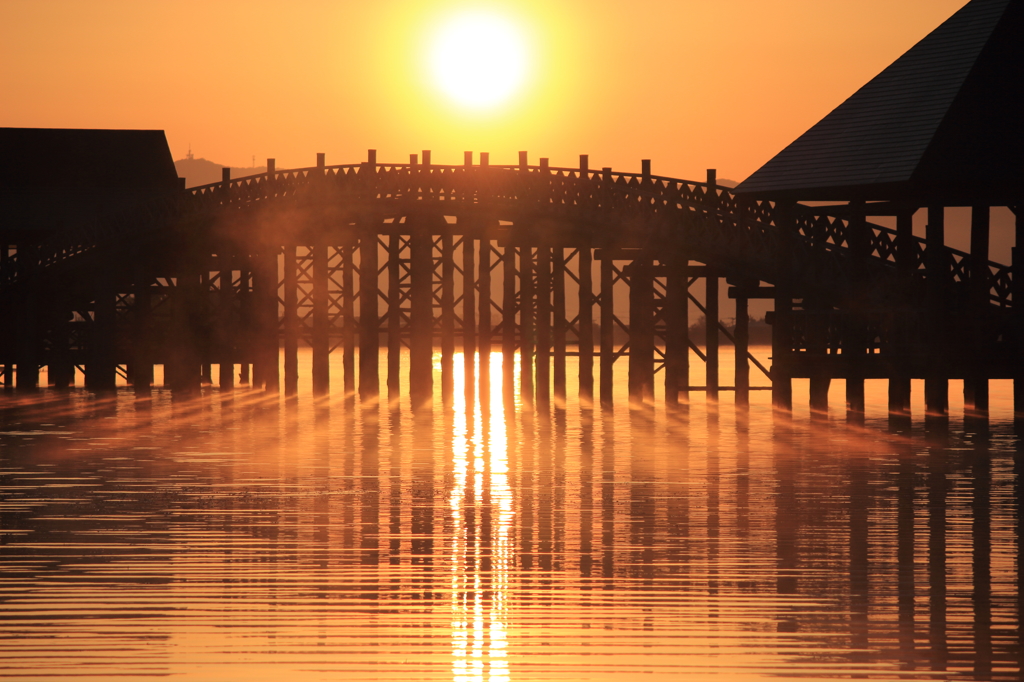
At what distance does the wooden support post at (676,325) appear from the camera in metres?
36.1

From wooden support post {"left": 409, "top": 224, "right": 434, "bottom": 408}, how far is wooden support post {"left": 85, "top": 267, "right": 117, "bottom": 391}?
29.4 feet

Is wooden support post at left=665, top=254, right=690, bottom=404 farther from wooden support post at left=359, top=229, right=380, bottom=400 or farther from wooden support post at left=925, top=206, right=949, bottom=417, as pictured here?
wooden support post at left=359, top=229, right=380, bottom=400

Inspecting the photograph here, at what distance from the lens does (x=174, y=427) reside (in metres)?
31.3

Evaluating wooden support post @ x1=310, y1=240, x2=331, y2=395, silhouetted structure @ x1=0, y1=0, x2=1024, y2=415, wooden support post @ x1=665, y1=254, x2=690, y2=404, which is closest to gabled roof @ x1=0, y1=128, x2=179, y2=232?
silhouetted structure @ x1=0, y1=0, x2=1024, y2=415

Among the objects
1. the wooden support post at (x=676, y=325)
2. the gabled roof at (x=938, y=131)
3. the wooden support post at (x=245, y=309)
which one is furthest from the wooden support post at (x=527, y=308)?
the gabled roof at (x=938, y=131)

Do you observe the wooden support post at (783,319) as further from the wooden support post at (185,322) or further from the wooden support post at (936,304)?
the wooden support post at (185,322)

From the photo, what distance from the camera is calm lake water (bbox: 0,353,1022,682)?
984 centimetres

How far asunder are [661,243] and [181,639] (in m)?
25.9

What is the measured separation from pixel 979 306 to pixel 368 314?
60.2 ft

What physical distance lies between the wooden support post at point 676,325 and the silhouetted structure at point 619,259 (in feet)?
0.20

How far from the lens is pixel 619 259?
37.9 meters

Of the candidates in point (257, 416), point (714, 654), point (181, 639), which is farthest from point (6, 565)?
point (257, 416)

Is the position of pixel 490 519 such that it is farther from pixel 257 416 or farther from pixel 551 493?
pixel 257 416

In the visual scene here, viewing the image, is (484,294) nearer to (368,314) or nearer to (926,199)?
(368,314)
